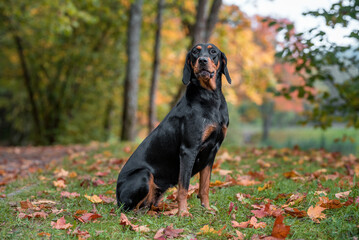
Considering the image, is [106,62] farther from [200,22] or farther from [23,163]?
[23,163]

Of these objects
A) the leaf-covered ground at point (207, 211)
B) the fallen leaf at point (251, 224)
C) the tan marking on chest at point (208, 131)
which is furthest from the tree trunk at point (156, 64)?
the fallen leaf at point (251, 224)

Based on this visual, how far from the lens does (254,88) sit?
1706cm

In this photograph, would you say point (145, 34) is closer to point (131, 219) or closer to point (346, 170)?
point (346, 170)

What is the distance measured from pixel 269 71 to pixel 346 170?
38.4 ft

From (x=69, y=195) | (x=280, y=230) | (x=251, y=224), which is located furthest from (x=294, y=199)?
(x=69, y=195)

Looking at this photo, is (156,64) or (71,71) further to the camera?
(71,71)

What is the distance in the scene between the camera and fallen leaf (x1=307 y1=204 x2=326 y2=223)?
304cm

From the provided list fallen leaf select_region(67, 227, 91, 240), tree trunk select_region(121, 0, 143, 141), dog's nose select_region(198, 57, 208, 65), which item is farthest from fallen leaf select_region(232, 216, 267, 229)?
tree trunk select_region(121, 0, 143, 141)

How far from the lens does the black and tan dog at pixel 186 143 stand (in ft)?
11.1

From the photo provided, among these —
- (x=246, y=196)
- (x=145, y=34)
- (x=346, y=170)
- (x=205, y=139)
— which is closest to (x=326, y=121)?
(x=346, y=170)

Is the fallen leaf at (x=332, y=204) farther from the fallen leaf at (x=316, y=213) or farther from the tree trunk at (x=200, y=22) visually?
the tree trunk at (x=200, y=22)

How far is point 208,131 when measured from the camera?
3.40m

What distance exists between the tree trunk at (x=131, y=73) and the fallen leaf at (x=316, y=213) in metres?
9.09

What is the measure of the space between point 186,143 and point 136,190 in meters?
0.72
